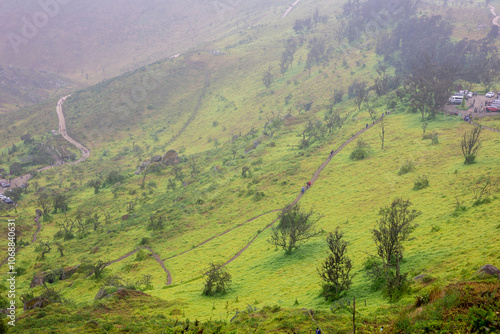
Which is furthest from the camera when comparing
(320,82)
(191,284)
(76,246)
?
(320,82)

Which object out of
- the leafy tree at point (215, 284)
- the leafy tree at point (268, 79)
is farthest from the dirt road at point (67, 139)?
the leafy tree at point (215, 284)

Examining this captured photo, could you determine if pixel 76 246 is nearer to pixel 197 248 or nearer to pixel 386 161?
pixel 197 248

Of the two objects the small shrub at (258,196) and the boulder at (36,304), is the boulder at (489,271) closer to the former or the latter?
the boulder at (36,304)

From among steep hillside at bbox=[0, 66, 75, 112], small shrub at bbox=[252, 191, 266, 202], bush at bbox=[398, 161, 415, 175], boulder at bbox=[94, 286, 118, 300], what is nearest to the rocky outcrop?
boulder at bbox=[94, 286, 118, 300]

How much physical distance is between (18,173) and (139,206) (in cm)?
4799

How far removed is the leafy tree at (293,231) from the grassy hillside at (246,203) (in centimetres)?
97

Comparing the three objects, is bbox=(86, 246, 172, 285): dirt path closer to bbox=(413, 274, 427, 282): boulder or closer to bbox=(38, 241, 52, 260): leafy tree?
→ bbox=(38, 241, 52, 260): leafy tree

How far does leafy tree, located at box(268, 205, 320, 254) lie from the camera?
29.3 m

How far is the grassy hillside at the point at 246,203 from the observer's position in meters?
18.4

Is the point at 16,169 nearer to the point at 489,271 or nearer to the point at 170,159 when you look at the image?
the point at 170,159

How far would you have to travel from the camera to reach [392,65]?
95625 millimetres

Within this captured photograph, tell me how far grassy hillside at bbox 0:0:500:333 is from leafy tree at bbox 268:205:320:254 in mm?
970

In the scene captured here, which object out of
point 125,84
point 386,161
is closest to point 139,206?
point 386,161

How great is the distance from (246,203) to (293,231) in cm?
1835
